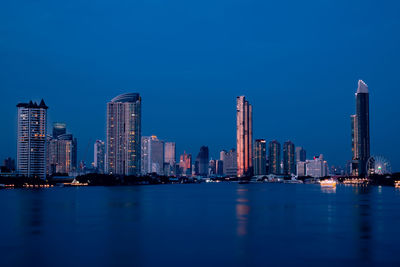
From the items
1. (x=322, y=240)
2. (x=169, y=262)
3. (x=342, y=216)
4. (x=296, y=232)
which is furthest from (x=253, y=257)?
(x=342, y=216)

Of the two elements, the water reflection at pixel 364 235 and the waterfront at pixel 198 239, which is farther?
the water reflection at pixel 364 235

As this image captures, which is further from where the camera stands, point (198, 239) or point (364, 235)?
point (364, 235)

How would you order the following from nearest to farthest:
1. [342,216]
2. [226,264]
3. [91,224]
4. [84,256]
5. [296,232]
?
[226,264] → [84,256] → [296,232] → [91,224] → [342,216]

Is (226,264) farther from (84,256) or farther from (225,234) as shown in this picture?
(225,234)

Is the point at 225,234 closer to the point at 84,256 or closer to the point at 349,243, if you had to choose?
the point at 349,243

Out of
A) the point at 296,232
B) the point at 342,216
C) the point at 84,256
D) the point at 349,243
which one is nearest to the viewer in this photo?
the point at 84,256

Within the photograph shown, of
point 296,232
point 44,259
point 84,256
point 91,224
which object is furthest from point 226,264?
point 91,224

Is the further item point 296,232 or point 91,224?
point 91,224

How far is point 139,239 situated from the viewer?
45.0m

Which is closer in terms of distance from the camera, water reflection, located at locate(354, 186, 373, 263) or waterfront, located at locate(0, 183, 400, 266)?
waterfront, located at locate(0, 183, 400, 266)

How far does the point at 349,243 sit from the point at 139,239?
18346 mm

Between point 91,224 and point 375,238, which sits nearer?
point 375,238

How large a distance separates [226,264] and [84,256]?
10.6m

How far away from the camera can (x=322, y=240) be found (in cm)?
4472
